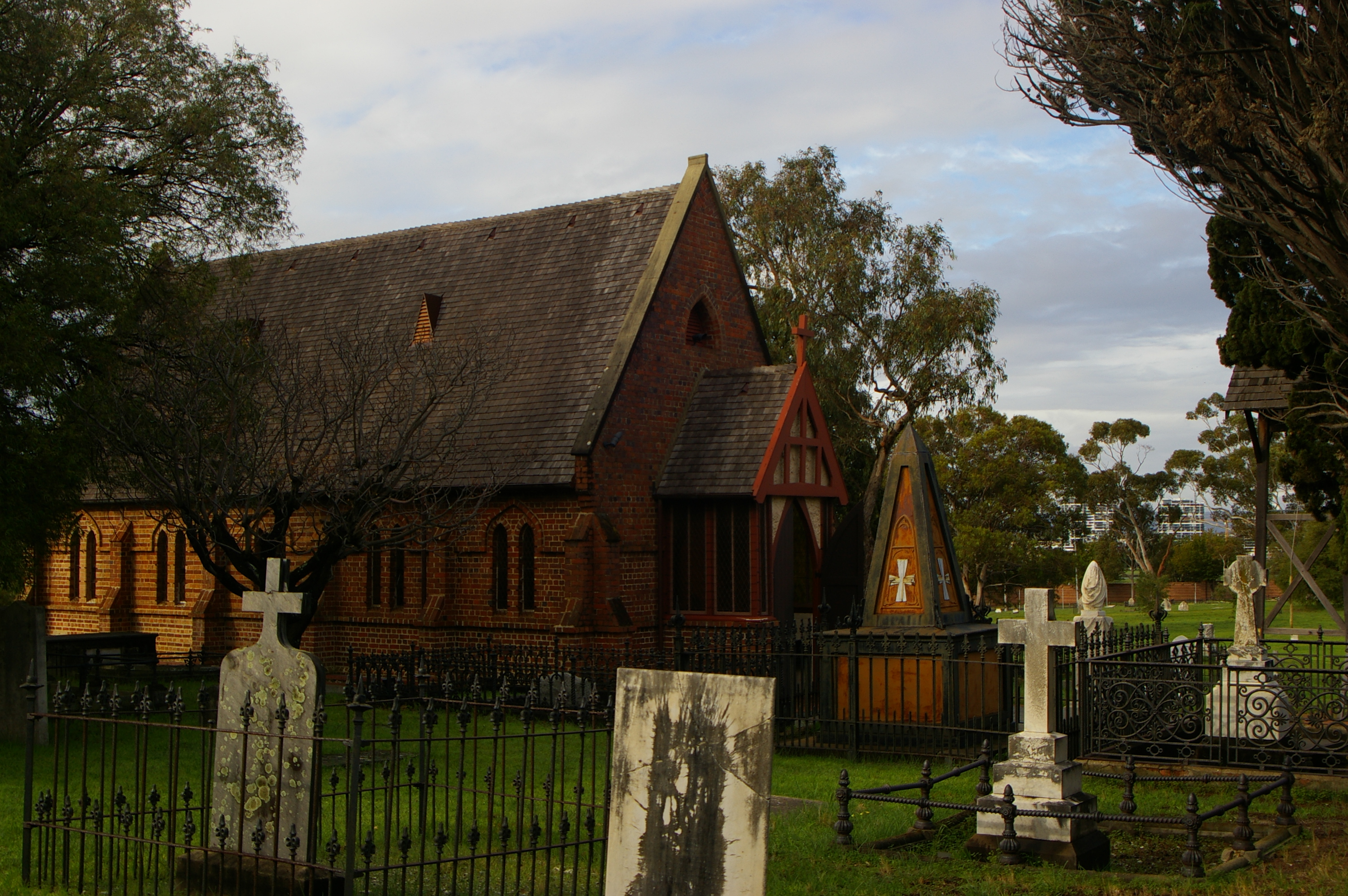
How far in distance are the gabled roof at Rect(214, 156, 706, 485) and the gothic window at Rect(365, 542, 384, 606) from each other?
341cm

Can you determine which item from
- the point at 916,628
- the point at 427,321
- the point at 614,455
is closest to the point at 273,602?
the point at 916,628

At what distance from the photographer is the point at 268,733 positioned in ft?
24.7

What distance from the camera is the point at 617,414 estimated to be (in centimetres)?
2142

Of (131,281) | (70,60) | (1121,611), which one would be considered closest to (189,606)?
(131,281)

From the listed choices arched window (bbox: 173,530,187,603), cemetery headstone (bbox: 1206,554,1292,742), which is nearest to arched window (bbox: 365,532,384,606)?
arched window (bbox: 173,530,187,603)

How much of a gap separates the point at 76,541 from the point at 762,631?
63.5 feet

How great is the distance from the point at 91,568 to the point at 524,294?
12.9 metres

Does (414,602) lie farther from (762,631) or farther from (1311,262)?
(1311,262)

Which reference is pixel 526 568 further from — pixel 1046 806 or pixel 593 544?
pixel 1046 806

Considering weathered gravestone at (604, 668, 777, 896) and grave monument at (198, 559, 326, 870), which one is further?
grave monument at (198, 559, 326, 870)

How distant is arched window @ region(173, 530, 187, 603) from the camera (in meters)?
26.7

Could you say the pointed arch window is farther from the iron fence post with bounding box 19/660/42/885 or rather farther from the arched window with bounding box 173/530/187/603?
the iron fence post with bounding box 19/660/42/885

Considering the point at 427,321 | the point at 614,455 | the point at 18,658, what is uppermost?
the point at 427,321

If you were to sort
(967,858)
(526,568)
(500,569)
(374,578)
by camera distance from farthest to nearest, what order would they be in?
(374,578) → (500,569) → (526,568) → (967,858)
